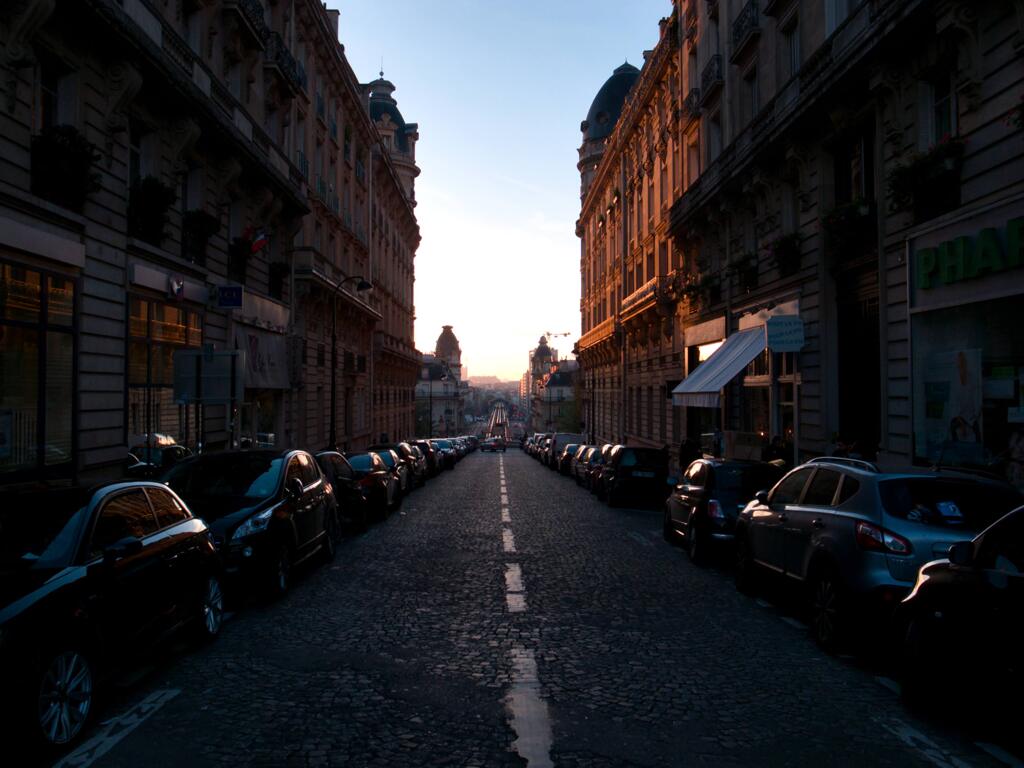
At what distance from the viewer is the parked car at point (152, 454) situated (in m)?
15.4

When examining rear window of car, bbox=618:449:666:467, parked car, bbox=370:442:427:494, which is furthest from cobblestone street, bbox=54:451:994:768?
parked car, bbox=370:442:427:494

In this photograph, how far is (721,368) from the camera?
72.8 ft

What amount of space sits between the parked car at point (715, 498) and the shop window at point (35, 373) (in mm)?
9916

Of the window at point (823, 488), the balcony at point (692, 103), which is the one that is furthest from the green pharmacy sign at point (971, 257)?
the balcony at point (692, 103)

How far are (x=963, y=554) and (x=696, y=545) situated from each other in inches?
265

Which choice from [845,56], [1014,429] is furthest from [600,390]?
[1014,429]

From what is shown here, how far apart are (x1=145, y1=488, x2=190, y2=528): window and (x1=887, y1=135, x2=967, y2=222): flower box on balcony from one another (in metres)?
11.9

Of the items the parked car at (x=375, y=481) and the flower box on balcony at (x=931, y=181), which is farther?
the parked car at (x=375, y=481)

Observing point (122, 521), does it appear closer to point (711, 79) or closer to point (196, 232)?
point (196, 232)

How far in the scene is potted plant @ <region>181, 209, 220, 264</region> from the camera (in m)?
19.4

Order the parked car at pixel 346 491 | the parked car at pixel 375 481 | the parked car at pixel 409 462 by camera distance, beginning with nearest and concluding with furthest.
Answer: the parked car at pixel 346 491 < the parked car at pixel 375 481 < the parked car at pixel 409 462

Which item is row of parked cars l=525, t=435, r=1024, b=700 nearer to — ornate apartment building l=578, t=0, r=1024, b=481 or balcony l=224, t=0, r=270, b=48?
ornate apartment building l=578, t=0, r=1024, b=481

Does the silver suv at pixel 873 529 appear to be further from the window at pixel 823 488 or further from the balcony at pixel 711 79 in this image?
the balcony at pixel 711 79

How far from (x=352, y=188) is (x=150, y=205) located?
25273 millimetres
